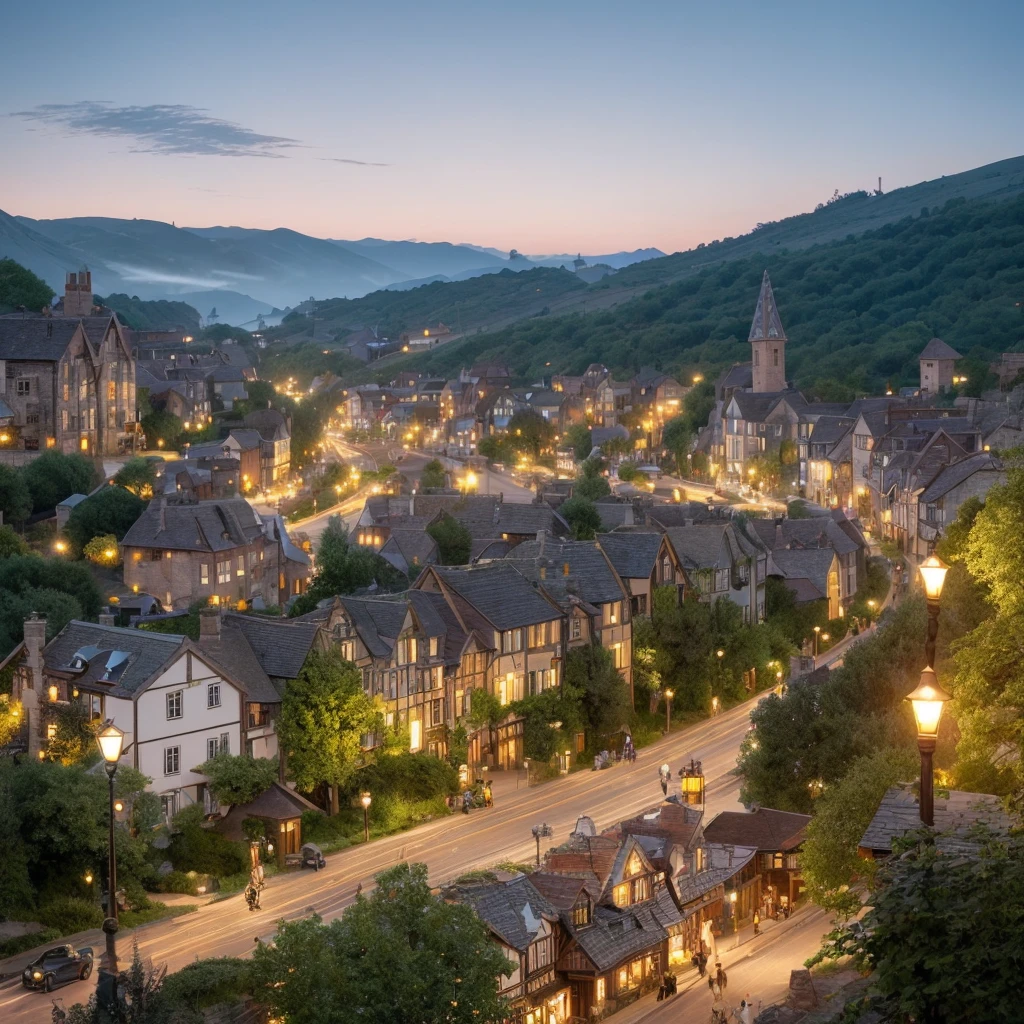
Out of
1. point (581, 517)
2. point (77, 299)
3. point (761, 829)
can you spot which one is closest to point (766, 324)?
point (581, 517)

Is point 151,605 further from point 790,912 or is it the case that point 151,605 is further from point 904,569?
point 904,569

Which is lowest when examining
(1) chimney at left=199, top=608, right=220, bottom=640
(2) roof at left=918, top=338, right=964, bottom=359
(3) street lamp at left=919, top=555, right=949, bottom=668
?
(1) chimney at left=199, top=608, right=220, bottom=640

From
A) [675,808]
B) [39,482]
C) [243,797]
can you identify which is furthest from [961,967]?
[39,482]

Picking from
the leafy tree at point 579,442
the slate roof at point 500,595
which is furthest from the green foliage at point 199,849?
the leafy tree at point 579,442

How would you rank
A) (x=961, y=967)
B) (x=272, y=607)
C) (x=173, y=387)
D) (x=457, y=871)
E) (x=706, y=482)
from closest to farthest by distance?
1. (x=961, y=967)
2. (x=457, y=871)
3. (x=272, y=607)
4. (x=173, y=387)
5. (x=706, y=482)

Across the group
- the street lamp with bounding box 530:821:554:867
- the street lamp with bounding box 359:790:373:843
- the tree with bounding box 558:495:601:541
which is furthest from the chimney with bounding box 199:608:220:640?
the tree with bounding box 558:495:601:541

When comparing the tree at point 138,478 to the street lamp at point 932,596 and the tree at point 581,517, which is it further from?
the street lamp at point 932,596

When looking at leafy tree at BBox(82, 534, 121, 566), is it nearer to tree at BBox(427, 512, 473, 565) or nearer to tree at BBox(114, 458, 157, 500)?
tree at BBox(114, 458, 157, 500)
